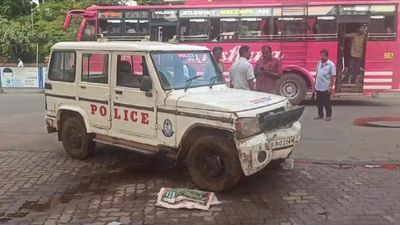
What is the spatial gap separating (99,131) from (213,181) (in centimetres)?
217

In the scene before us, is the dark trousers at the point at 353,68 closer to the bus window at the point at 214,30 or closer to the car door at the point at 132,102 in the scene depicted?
the bus window at the point at 214,30

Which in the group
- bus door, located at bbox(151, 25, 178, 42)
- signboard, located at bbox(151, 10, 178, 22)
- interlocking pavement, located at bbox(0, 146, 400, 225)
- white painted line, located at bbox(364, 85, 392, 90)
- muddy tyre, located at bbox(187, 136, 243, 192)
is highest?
signboard, located at bbox(151, 10, 178, 22)

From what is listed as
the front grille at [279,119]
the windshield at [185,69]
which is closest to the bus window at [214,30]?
the windshield at [185,69]

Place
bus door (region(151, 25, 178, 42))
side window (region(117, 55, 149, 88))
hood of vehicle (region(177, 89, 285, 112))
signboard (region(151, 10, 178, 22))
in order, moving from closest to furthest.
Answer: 1. hood of vehicle (region(177, 89, 285, 112))
2. side window (region(117, 55, 149, 88))
3. signboard (region(151, 10, 178, 22))
4. bus door (region(151, 25, 178, 42))

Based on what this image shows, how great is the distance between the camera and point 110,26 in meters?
15.9

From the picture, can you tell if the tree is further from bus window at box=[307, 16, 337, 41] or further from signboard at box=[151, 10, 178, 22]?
bus window at box=[307, 16, 337, 41]

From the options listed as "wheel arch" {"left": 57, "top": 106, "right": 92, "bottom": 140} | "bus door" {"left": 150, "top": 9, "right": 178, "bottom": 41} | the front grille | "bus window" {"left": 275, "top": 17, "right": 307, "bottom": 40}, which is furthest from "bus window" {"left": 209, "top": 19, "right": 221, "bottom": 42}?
the front grille

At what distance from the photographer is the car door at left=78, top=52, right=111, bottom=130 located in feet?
23.2

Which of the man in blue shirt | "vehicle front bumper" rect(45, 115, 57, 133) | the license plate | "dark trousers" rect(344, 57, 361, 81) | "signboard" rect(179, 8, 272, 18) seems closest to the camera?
the license plate

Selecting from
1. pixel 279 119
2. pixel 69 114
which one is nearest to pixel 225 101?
pixel 279 119

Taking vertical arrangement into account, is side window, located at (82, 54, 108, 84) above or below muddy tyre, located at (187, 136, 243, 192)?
above

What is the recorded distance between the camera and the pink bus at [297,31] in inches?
563

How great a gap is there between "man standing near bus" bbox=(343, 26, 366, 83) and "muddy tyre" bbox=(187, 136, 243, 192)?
9.89m

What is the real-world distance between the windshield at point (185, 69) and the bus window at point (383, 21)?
28.4ft
